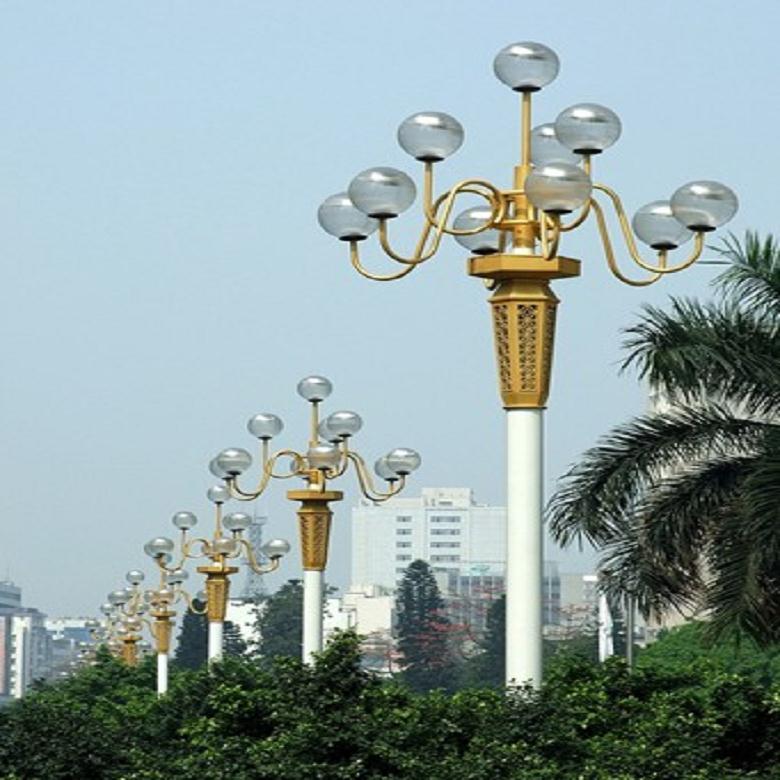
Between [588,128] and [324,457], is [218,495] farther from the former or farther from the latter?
[588,128]

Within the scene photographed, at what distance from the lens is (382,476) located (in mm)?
22031

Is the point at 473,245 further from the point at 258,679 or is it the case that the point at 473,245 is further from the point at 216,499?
the point at 216,499

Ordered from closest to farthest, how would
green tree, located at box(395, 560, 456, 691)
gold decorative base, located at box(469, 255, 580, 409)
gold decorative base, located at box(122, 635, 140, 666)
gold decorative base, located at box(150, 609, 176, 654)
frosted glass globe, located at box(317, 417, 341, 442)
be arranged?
1. gold decorative base, located at box(469, 255, 580, 409)
2. frosted glass globe, located at box(317, 417, 341, 442)
3. gold decorative base, located at box(150, 609, 176, 654)
4. gold decorative base, located at box(122, 635, 140, 666)
5. green tree, located at box(395, 560, 456, 691)

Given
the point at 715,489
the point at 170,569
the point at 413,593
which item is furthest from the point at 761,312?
the point at 413,593

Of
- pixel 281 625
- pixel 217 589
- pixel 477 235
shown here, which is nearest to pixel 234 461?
pixel 217 589

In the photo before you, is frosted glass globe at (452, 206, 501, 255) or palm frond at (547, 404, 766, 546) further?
palm frond at (547, 404, 766, 546)

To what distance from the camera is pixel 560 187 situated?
10836 mm

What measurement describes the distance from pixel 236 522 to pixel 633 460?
1296cm

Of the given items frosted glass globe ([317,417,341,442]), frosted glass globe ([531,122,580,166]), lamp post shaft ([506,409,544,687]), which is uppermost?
frosted glass globe ([317,417,341,442])

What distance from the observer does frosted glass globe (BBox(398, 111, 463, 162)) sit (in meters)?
11.3

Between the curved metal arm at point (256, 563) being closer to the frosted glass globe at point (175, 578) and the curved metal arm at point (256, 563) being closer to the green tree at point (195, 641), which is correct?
the frosted glass globe at point (175, 578)

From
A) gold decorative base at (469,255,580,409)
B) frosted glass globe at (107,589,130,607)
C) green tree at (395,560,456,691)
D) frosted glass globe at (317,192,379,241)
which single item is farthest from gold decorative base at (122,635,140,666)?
green tree at (395,560,456,691)

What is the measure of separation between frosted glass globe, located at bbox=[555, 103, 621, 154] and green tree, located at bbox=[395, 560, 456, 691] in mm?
90555

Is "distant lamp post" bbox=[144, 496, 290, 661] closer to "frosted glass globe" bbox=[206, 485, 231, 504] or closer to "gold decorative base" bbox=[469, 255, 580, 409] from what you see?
"frosted glass globe" bbox=[206, 485, 231, 504]
